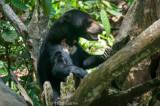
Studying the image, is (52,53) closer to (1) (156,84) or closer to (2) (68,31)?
(2) (68,31)

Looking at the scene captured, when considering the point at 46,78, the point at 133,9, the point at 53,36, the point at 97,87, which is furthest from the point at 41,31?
the point at 97,87

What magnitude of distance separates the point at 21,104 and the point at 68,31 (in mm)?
1315

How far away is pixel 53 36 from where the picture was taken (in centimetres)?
367

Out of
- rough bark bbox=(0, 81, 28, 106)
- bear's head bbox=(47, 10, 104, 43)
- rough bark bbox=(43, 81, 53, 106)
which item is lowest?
rough bark bbox=(0, 81, 28, 106)

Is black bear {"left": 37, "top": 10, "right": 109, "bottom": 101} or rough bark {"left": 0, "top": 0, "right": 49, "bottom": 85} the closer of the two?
black bear {"left": 37, "top": 10, "right": 109, "bottom": 101}

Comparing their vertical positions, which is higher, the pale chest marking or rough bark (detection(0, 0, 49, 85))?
rough bark (detection(0, 0, 49, 85))

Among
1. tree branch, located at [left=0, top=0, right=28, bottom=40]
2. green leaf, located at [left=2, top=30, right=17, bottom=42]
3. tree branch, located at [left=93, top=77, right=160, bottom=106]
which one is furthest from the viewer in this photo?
green leaf, located at [left=2, top=30, right=17, bottom=42]

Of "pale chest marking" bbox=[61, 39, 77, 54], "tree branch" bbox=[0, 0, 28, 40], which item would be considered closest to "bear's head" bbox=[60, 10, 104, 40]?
"pale chest marking" bbox=[61, 39, 77, 54]

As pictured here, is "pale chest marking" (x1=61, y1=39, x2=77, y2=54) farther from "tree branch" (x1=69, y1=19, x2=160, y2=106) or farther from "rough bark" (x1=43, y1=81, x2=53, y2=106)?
"tree branch" (x1=69, y1=19, x2=160, y2=106)

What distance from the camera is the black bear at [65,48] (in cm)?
355

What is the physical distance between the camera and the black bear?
3.55m

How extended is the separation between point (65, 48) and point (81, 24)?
16.9 inches

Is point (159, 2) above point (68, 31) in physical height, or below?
above

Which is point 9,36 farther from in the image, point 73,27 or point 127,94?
Result: point 127,94
